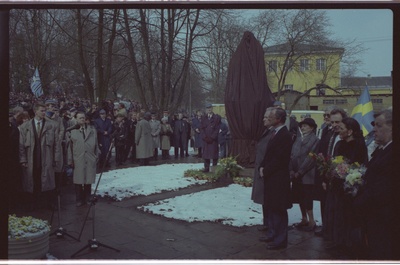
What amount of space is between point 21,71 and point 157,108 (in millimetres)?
11452

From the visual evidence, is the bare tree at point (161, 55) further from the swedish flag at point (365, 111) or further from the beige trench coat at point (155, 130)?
the swedish flag at point (365, 111)

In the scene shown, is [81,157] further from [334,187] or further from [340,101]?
[340,101]

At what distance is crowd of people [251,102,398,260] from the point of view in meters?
3.76

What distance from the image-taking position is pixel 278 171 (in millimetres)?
5191

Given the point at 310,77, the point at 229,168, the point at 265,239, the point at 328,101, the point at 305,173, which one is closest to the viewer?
the point at 265,239

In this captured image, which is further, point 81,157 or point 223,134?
point 223,134

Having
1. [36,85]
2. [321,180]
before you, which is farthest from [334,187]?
[36,85]

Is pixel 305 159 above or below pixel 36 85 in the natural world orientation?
below

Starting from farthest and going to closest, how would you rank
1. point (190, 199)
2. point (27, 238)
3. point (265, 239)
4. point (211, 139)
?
point (211, 139), point (190, 199), point (265, 239), point (27, 238)

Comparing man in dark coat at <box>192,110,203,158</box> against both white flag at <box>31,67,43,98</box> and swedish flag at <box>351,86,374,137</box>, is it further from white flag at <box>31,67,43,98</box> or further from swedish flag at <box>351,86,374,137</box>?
white flag at <box>31,67,43,98</box>

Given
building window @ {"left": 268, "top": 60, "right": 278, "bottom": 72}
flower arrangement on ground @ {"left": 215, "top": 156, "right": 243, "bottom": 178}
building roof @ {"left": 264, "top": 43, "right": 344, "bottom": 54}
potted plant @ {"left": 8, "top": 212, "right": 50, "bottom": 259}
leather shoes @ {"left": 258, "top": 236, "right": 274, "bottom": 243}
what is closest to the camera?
potted plant @ {"left": 8, "top": 212, "right": 50, "bottom": 259}

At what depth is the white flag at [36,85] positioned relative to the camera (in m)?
6.12

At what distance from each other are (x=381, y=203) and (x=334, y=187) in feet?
3.82

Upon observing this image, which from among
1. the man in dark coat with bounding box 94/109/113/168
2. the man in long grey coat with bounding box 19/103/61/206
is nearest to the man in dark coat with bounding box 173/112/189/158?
the man in dark coat with bounding box 94/109/113/168
